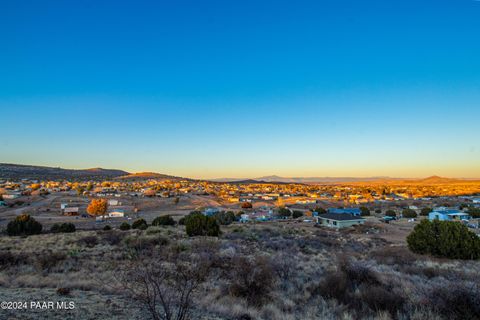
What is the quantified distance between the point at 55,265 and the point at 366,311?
41.4ft

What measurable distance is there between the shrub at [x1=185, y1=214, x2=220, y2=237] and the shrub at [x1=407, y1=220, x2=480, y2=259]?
16.9m

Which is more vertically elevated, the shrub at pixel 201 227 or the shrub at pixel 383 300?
the shrub at pixel 383 300

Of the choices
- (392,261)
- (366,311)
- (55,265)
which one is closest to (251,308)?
(366,311)

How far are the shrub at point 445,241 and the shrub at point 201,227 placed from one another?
55.3 ft

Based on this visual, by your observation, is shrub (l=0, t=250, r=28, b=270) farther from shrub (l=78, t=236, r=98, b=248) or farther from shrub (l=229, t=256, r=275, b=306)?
shrub (l=229, t=256, r=275, b=306)

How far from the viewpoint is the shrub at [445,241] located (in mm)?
18812

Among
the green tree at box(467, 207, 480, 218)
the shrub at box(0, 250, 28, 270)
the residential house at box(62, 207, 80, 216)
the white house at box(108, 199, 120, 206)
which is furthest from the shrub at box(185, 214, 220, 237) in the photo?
the white house at box(108, 199, 120, 206)

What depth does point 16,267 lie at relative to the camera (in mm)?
11523

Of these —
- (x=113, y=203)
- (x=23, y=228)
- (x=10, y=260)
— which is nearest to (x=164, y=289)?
(x=10, y=260)

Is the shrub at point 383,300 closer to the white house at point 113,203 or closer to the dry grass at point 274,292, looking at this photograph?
the dry grass at point 274,292

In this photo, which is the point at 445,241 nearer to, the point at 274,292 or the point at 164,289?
the point at 274,292

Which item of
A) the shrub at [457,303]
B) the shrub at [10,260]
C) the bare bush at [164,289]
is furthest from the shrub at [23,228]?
the shrub at [457,303]

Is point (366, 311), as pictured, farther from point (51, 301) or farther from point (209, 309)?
point (51, 301)

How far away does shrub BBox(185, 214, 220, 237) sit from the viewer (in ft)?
86.4
